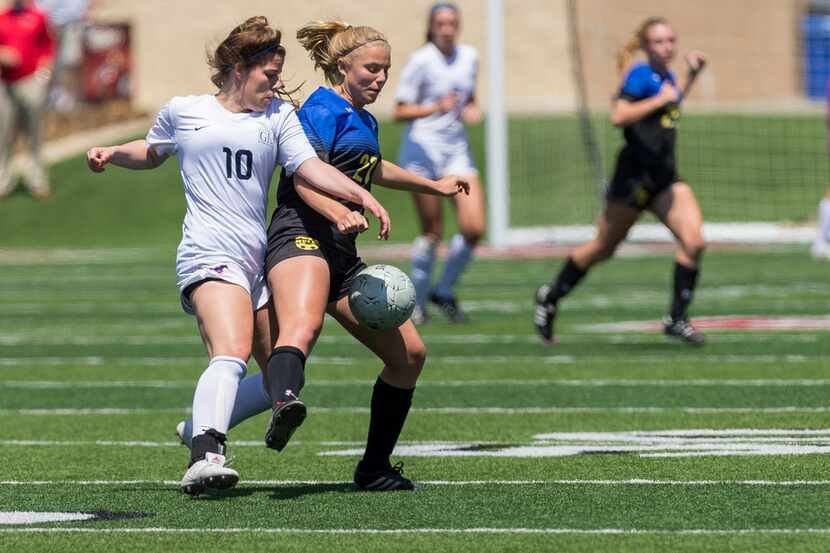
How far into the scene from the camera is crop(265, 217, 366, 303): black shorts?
6.66m

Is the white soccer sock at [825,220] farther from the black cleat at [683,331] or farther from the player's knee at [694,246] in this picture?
the player's knee at [694,246]

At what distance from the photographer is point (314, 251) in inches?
261

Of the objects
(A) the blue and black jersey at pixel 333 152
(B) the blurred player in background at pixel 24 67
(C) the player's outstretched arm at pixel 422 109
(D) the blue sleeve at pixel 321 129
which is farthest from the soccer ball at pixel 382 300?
(B) the blurred player in background at pixel 24 67

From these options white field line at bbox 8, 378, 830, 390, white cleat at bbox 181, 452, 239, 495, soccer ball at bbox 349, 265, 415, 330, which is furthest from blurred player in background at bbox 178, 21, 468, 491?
white field line at bbox 8, 378, 830, 390

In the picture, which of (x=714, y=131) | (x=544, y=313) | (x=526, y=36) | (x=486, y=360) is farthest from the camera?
(x=526, y=36)

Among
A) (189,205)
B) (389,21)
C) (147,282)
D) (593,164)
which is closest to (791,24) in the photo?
(593,164)

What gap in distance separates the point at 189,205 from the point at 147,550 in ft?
5.18

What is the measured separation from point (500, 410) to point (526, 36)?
1164 inches

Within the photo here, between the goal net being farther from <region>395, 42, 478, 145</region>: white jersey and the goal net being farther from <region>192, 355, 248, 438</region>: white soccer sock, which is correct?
<region>192, 355, 248, 438</region>: white soccer sock

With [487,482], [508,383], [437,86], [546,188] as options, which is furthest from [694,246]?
[546,188]

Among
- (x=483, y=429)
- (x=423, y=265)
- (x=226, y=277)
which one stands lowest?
(x=423, y=265)

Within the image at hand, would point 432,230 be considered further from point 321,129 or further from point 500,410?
point 321,129

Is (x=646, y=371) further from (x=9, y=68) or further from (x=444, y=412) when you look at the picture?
(x=9, y=68)

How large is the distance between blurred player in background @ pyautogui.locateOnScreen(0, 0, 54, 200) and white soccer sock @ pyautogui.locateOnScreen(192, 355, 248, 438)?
1867 cm
